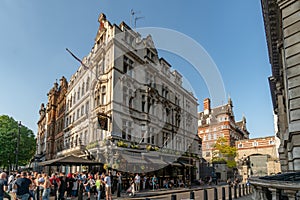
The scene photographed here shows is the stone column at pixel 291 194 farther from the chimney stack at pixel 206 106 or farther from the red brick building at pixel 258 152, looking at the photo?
the chimney stack at pixel 206 106

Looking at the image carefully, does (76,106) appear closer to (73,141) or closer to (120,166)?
(73,141)

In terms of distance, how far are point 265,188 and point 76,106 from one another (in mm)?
33869

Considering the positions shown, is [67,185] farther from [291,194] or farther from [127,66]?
[291,194]

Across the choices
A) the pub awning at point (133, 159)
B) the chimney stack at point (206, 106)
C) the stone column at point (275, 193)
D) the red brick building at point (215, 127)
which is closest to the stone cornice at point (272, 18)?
the stone column at point (275, 193)

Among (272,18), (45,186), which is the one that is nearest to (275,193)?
(272,18)

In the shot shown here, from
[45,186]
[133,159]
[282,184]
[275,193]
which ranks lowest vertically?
[45,186]

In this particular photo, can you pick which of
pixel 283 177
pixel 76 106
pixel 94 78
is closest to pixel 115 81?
pixel 94 78

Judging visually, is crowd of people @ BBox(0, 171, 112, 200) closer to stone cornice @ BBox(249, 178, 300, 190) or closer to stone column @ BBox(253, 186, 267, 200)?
stone column @ BBox(253, 186, 267, 200)

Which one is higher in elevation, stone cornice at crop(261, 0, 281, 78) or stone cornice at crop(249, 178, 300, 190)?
stone cornice at crop(261, 0, 281, 78)

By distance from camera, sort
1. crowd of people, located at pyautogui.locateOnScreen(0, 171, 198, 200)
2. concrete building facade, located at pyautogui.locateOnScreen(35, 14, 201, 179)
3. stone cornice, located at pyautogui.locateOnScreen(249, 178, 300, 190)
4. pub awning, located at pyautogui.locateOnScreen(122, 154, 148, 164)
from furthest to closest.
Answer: concrete building facade, located at pyautogui.locateOnScreen(35, 14, 201, 179)
pub awning, located at pyautogui.locateOnScreen(122, 154, 148, 164)
crowd of people, located at pyautogui.locateOnScreen(0, 171, 198, 200)
stone cornice, located at pyautogui.locateOnScreen(249, 178, 300, 190)

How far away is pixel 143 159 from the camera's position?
26.1 metres

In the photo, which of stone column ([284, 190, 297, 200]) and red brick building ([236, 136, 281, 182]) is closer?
stone column ([284, 190, 297, 200])

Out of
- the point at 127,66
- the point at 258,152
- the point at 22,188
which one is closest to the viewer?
the point at 22,188

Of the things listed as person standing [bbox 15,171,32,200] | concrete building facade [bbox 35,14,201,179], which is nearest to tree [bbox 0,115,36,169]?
concrete building facade [bbox 35,14,201,179]
